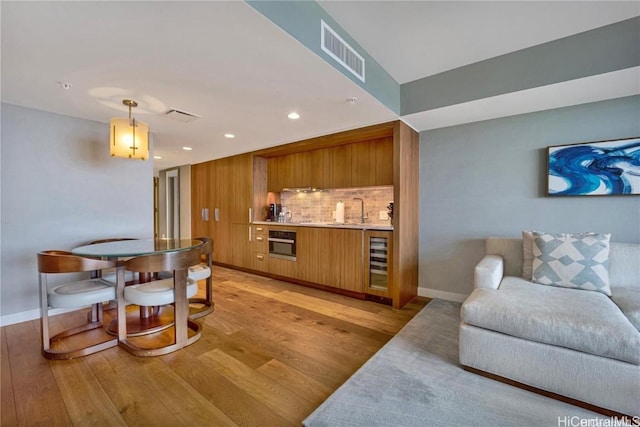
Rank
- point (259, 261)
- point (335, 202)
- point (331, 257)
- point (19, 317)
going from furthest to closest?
point (259, 261) < point (335, 202) < point (331, 257) < point (19, 317)

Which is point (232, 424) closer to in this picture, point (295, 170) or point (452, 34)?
point (452, 34)

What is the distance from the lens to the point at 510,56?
2477mm

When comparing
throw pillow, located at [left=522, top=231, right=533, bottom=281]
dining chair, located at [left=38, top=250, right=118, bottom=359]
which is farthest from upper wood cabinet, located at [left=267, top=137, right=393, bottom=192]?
dining chair, located at [left=38, top=250, right=118, bottom=359]

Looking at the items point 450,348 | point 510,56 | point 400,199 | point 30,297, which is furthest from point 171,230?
point 510,56

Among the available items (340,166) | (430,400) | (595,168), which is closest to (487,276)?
(430,400)

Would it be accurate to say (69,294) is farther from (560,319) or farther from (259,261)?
(560,319)

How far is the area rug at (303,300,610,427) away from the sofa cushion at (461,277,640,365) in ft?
1.20

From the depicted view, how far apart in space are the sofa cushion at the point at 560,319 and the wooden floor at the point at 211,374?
0.96m

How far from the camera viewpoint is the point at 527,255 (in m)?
2.68

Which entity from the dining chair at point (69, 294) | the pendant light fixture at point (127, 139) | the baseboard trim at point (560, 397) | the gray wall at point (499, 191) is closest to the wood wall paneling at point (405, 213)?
the gray wall at point (499, 191)

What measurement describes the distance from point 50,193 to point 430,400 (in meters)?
4.15

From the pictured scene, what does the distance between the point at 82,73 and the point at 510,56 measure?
364 cm

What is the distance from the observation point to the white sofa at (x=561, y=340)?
1.52 m

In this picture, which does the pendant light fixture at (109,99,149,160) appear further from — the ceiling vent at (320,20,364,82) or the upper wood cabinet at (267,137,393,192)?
the upper wood cabinet at (267,137,393,192)
